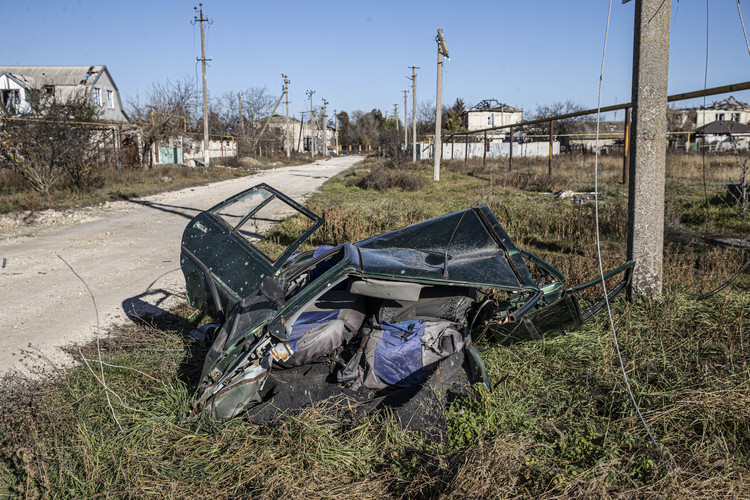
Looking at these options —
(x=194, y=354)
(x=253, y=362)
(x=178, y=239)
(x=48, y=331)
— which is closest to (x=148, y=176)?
(x=178, y=239)

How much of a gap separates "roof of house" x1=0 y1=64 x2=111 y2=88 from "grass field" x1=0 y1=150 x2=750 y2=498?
3997 centimetres

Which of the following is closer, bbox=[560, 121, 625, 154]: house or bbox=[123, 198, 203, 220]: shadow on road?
bbox=[123, 198, 203, 220]: shadow on road

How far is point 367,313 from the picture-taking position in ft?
12.4

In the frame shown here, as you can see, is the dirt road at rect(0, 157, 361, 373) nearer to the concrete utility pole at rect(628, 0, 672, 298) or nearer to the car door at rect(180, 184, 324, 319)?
the car door at rect(180, 184, 324, 319)

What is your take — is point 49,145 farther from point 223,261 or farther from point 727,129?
point 727,129

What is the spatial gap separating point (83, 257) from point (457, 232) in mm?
7083

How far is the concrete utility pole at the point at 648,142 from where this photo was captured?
464 centimetres

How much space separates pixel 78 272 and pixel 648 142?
7.50m

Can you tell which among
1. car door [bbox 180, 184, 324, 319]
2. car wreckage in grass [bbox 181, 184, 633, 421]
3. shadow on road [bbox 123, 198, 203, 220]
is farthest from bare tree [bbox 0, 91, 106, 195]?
car wreckage in grass [bbox 181, 184, 633, 421]

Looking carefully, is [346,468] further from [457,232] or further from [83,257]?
[83,257]

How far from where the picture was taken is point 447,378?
319 cm

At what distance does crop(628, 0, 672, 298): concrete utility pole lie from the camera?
464 cm

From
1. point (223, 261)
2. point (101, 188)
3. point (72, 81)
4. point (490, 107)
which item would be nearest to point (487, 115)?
point (490, 107)

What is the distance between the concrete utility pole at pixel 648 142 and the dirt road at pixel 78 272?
17.0 feet
